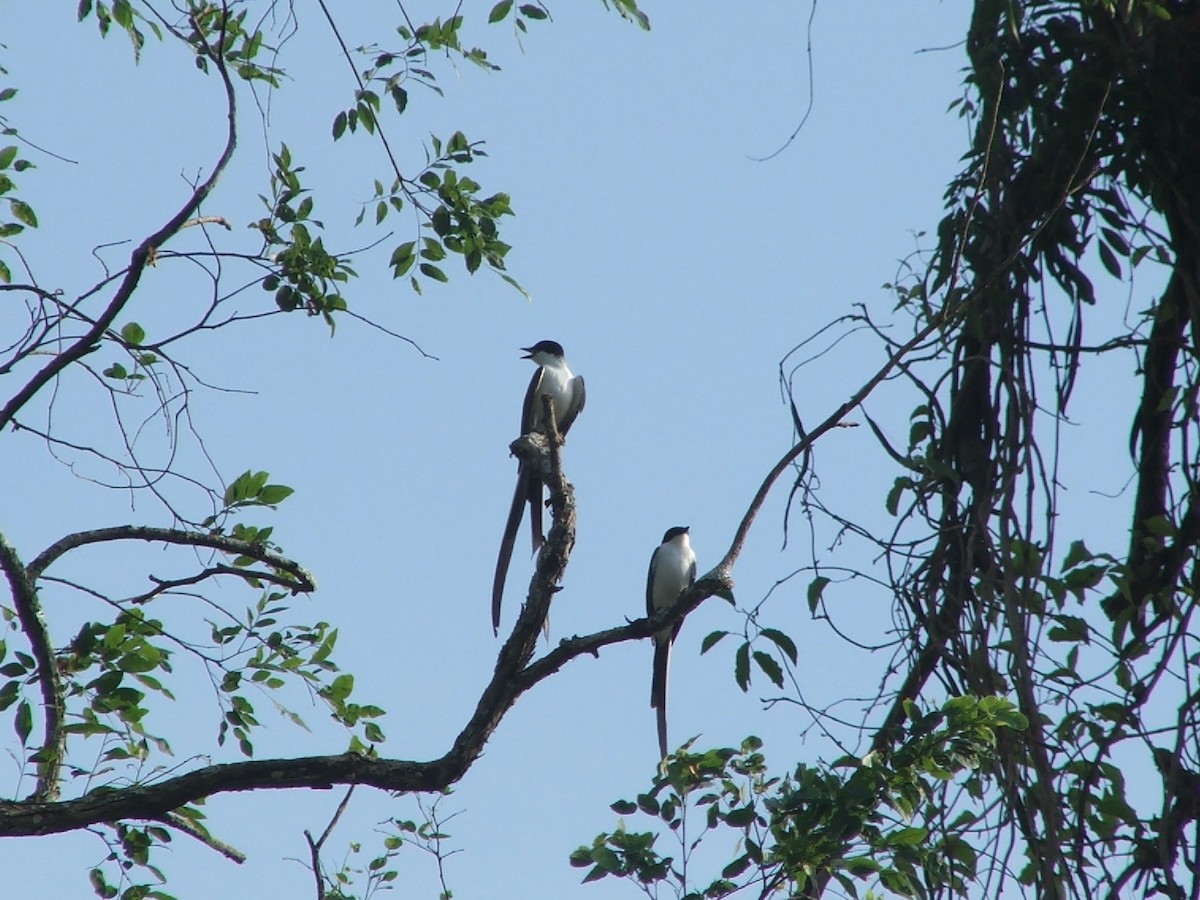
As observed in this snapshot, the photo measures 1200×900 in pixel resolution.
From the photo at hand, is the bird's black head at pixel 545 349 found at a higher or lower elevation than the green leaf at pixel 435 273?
higher

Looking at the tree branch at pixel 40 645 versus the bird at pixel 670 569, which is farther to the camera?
the bird at pixel 670 569

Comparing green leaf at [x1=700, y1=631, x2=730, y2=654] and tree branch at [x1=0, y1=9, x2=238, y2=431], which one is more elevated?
tree branch at [x1=0, y1=9, x2=238, y2=431]

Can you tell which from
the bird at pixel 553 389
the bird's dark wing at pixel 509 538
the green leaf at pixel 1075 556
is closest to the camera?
the green leaf at pixel 1075 556

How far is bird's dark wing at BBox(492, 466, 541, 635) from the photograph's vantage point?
3.66 m

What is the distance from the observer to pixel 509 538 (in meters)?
4.26

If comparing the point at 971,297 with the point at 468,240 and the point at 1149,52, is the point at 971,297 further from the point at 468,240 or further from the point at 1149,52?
the point at 468,240

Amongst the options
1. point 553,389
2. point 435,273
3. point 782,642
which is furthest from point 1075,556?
point 553,389

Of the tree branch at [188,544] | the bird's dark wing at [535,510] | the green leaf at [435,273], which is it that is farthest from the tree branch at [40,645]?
the bird's dark wing at [535,510]

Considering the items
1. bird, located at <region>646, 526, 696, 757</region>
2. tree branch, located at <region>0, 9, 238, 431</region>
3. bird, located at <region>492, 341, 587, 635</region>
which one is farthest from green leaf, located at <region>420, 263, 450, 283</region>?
bird, located at <region>646, 526, 696, 757</region>

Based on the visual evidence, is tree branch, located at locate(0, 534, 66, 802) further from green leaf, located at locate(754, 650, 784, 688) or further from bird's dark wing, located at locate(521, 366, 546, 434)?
bird's dark wing, located at locate(521, 366, 546, 434)

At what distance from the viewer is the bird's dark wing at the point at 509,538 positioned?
3.66 metres

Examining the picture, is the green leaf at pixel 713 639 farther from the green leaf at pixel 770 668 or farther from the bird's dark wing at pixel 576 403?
the bird's dark wing at pixel 576 403

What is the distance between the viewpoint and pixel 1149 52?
9.16ft

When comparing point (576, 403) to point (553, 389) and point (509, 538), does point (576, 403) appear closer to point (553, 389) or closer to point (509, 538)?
point (553, 389)
